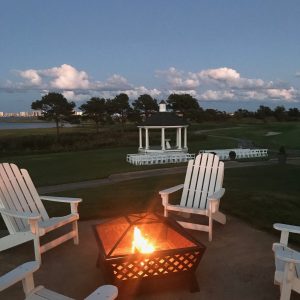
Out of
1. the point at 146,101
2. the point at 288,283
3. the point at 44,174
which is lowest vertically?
the point at 44,174

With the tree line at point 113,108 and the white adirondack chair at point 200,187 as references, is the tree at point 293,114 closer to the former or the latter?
the tree line at point 113,108

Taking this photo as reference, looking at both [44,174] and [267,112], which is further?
[267,112]

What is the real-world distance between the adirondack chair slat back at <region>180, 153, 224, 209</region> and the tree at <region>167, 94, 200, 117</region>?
5838 cm

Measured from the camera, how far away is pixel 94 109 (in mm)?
56375

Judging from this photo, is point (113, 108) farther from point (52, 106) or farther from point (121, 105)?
point (52, 106)

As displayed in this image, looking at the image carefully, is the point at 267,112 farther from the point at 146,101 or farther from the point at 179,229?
the point at 179,229

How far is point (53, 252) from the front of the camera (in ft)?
16.0

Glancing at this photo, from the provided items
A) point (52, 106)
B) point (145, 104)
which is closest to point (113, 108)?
point (145, 104)

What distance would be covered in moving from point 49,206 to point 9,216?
10.7 ft

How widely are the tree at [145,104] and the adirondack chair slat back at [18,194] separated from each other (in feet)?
178

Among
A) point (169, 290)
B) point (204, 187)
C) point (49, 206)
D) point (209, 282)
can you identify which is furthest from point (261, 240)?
point (49, 206)

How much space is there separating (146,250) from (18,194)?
2509 millimetres

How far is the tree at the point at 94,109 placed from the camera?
185 feet

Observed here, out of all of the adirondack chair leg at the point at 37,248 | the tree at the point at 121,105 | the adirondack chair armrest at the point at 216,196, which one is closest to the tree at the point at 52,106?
the tree at the point at 121,105
